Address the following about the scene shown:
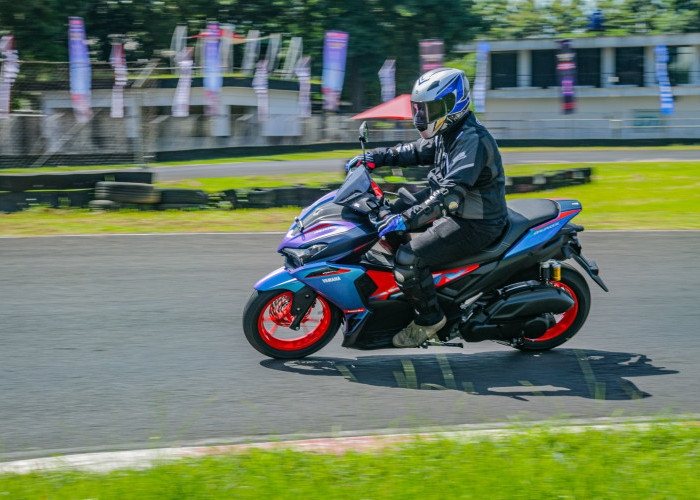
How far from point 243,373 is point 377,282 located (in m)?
1.09

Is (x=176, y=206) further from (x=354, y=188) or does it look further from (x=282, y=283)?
(x=354, y=188)

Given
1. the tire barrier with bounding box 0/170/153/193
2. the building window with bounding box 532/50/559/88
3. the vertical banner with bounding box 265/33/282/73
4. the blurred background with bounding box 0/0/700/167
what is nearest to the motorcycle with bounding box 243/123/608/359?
the tire barrier with bounding box 0/170/153/193

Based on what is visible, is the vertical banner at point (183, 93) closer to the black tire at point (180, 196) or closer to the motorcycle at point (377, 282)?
the black tire at point (180, 196)

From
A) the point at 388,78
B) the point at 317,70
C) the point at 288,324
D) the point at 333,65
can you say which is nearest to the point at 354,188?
the point at 288,324

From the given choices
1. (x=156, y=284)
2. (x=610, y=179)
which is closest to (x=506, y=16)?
(x=610, y=179)

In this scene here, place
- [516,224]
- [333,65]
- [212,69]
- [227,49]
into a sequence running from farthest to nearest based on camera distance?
[227,49] < [333,65] < [212,69] < [516,224]

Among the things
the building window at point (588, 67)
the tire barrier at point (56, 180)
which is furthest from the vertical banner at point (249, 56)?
the tire barrier at point (56, 180)

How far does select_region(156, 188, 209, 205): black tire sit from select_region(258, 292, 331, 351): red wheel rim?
28.4 ft

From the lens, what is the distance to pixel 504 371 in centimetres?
562

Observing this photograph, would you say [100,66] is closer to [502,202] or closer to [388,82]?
[388,82]

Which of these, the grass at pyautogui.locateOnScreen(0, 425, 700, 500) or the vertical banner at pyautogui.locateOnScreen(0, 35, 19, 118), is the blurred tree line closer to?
the vertical banner at pyautogui.locateOnScreen(0, 35, 19, 118)

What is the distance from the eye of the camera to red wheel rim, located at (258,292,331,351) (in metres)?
5.64

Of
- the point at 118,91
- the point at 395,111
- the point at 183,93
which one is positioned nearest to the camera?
the point at 395,111

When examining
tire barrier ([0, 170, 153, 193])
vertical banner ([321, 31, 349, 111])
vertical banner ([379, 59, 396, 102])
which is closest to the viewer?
tire barrier ([0, 170, 153, 193])
